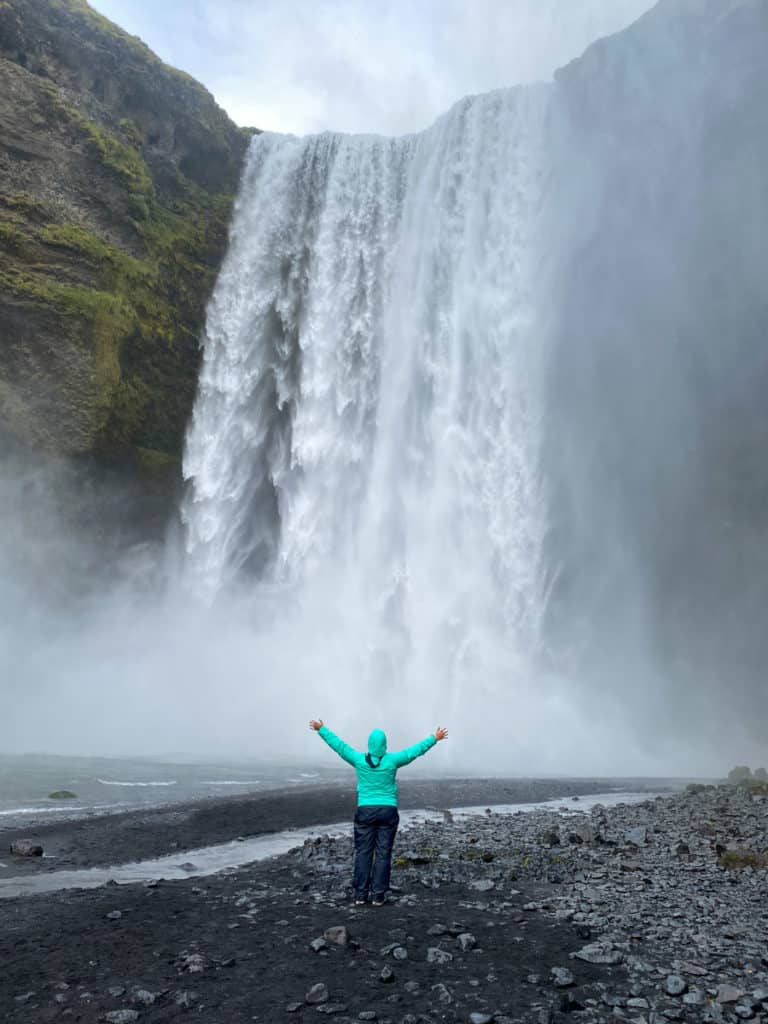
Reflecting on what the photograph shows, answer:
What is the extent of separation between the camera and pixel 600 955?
5.07m

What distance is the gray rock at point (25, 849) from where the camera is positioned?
28.0 ft

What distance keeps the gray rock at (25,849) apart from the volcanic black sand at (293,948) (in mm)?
333

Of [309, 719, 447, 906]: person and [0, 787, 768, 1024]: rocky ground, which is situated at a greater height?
[309, 719, 447, 906]: person

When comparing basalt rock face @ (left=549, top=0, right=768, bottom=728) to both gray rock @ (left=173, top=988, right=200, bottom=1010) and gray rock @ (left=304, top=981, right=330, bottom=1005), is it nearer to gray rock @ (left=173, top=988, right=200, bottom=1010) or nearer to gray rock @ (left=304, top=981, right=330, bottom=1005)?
gray rock @ (left=304, top=981, right=330, bottom=1005)

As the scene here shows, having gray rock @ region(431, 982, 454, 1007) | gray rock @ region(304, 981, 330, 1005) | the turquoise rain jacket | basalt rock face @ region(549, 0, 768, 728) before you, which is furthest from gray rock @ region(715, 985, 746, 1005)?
basalt rock face @ region(549, 0, 768, 728)

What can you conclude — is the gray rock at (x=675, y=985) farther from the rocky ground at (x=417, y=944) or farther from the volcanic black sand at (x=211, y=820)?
the volcanic black sand at (x=211, y=820)

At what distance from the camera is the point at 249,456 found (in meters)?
34.2

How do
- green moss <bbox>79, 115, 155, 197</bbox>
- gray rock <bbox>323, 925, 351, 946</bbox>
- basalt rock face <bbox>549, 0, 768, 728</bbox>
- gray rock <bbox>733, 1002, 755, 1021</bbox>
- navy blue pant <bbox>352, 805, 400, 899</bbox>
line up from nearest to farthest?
1. gray rock <bbox>733, 1002, 755, 1021</bbox>
2. gray rock <bbox>323, 925, 351, 946</bbox>
3. navy blue pant <bbox>352, 805, 400, 899</bbox>
4. basalt rock face <bbox>549, 0, 768, 728</bbox>
5. green moss <bbox>79, 115, 155, 197</bbox>

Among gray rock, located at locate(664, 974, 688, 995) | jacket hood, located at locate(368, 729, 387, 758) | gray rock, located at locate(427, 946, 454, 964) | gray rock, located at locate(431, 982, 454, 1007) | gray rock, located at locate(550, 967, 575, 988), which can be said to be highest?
jacket hood, located at locate(368, 729, 387, 758)

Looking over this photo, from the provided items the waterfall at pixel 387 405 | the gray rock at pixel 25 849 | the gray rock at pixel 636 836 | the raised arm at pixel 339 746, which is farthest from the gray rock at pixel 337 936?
the waterfall at pixel 387 405

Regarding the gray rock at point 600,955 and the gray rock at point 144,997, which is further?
the gray rock at point 600,955

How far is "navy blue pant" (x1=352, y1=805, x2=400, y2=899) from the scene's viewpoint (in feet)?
20.9

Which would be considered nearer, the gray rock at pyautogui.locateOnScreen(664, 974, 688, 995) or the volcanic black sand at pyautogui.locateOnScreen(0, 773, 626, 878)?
the gray rock at pyautogui.locateOnScreen(664, 974, 688, 995)

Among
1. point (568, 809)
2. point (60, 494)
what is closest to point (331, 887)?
point (568, 809)
